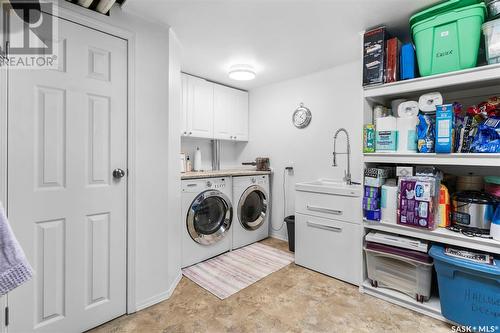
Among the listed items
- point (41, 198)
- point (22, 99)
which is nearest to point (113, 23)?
point (22, 99)

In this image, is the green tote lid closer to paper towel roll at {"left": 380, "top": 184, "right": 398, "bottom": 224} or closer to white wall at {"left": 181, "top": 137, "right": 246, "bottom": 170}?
paper towel roll at {"left": 380, "top": 184, "right": 398, "bottom": 224}

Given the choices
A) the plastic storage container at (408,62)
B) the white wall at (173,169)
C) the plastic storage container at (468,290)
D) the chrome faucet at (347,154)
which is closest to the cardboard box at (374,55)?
the plastic storage container at (408,62)

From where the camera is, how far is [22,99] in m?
1.27

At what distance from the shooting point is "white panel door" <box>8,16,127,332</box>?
4.19 feet

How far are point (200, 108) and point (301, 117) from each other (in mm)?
1332

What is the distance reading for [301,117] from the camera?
2.98 metres

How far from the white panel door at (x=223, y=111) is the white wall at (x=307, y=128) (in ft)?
1.29

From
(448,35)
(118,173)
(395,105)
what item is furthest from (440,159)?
(118,173)

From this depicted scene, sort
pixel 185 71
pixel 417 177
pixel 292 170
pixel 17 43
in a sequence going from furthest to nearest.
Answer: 1. pixel 292 170
2. pixel 185 71
3. pixel 417 177
4. pixel 17 43

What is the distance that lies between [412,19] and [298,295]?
231 cm

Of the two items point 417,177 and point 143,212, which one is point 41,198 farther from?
point 417,177
